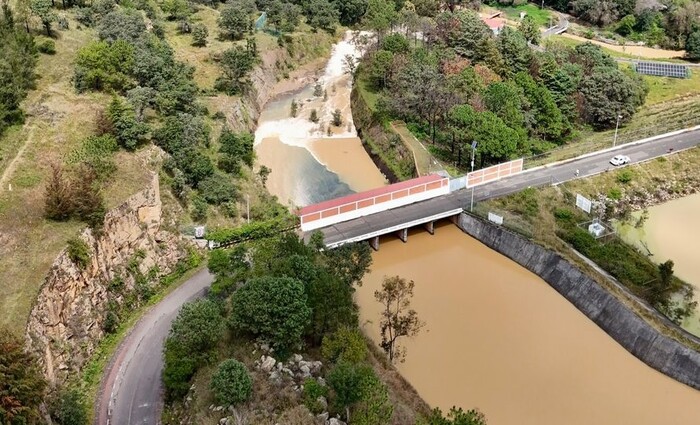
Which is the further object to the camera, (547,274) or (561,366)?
(547,274)

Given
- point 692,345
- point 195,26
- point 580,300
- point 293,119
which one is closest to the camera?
point 692,345

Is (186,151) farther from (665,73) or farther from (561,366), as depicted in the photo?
(665,73)

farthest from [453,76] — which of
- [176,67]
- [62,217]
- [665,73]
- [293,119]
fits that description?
[62,217]

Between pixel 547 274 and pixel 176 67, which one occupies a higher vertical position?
pixel 176 67

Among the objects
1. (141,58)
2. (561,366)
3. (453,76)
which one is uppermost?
(141,58)

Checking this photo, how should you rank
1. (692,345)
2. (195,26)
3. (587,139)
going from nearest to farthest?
(692,345) → (587,139) → (195,26)

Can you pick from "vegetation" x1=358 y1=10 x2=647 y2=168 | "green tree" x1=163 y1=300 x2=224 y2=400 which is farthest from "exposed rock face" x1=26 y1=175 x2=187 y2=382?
"vegetation" x1=358 y1=10 x2=647 y2=168

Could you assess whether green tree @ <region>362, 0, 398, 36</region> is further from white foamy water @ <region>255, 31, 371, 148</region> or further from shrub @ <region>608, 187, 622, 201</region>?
shrub @ <region>608, 187, 622, 201</region>

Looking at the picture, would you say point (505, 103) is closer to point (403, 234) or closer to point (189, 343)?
point (403, 234)
